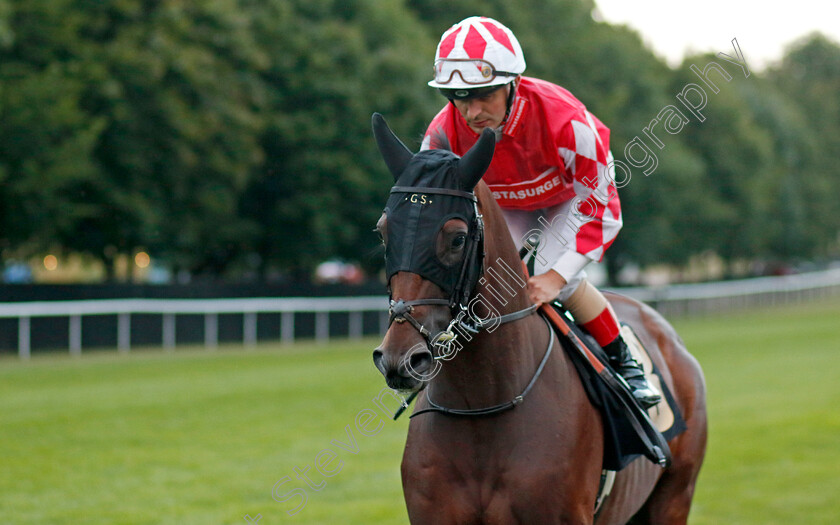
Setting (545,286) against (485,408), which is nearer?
(485,408)

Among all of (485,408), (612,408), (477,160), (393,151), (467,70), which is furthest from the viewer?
(612,408)

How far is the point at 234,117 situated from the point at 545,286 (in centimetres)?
1660

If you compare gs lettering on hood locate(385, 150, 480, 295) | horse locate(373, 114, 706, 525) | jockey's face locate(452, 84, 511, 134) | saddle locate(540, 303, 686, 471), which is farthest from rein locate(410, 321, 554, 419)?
jockey's face locate(452, 84, 511, 134)

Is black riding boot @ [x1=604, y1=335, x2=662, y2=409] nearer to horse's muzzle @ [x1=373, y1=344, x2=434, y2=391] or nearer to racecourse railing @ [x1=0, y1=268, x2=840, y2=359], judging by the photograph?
horse's muzzle @ [x1=373, y1=344, x2=434, y2=391]

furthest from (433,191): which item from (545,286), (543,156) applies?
(543,156)

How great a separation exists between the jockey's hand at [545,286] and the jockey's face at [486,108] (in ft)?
1.94

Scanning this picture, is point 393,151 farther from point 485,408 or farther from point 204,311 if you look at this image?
point 204,311

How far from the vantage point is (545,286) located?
3555 millimetres

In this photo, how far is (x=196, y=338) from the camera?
1836 centimetres

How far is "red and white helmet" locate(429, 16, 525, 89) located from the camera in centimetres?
339

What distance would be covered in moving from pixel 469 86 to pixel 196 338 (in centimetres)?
1575

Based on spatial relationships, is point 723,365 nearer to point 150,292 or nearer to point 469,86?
point 150,292

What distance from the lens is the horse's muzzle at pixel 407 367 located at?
2.71 meters

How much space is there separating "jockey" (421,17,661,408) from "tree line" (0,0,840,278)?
7.60m
